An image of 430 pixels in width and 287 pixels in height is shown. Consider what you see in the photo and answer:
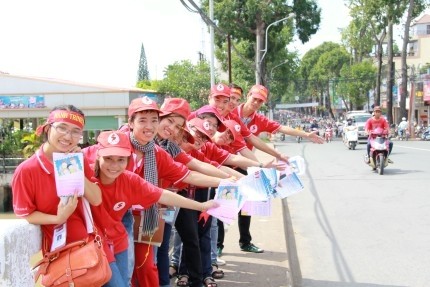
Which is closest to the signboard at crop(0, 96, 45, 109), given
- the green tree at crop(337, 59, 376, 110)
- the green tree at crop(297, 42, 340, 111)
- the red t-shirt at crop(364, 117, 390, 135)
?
the red t-shirt at crop(364, 117, 390, 135)

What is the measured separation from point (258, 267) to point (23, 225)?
317 cm

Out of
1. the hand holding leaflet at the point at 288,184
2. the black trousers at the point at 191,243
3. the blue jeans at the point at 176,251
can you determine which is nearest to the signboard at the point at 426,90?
the hand holding leaflet at the point at 288,184

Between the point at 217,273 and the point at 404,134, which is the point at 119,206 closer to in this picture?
the point at 217,273

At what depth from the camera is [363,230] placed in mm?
7719

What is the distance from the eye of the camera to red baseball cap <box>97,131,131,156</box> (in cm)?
320

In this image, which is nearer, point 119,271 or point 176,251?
point 119,271

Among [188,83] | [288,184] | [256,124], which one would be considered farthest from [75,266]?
[188,83]

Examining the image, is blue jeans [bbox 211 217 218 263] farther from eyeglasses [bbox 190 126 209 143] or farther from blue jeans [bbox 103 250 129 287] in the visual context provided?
blue jeans [bbox 103 250 129 287]

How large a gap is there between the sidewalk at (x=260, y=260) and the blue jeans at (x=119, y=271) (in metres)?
1.71

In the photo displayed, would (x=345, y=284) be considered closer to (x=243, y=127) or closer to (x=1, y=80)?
(x=243, y=127)

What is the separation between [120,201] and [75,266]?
630 millimetres

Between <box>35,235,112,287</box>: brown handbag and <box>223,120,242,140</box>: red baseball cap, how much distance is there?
2.50 metres

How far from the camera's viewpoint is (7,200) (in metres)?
29.1

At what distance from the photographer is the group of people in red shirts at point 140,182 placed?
115 inches
